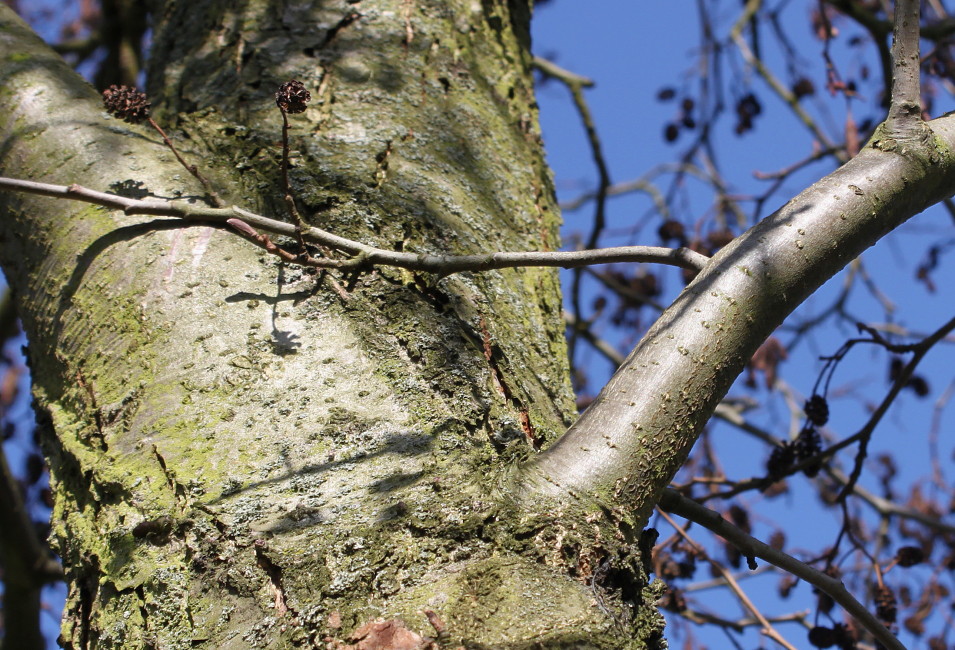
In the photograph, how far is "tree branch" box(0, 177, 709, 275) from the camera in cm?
98

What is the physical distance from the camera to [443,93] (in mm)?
1389

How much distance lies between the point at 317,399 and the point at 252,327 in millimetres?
130

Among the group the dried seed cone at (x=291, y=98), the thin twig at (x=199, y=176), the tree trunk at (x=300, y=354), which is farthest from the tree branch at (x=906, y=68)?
Answer: the thin twig at (x=199, y=176)

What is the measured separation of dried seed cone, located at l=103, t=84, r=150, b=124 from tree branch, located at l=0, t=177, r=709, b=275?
0.20 metres

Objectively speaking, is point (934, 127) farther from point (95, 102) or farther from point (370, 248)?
point (95, 102)

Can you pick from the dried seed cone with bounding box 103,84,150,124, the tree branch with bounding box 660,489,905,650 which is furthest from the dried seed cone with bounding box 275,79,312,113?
the tree branch with bounding box 660,489,905,650

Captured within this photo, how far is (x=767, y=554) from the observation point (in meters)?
1.01

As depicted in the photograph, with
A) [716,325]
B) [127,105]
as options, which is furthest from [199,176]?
[716,325]

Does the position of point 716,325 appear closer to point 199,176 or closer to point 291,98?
point 291,98

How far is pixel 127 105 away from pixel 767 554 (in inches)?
40.8

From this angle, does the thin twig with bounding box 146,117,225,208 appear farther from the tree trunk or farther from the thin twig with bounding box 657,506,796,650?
the thin twig with bounding box 657,506,796,650

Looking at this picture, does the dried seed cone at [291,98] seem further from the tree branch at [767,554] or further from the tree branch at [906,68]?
the tree branch at [906,68]

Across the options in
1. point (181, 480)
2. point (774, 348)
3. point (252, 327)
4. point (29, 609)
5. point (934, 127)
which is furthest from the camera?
point (774, 348)

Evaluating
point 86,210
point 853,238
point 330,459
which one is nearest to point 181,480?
point 330,459
